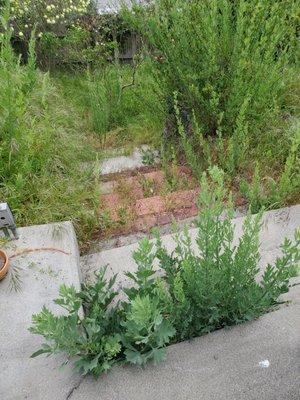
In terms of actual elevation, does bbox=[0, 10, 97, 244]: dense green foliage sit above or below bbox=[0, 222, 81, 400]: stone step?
above

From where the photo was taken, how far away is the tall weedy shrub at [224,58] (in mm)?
2756

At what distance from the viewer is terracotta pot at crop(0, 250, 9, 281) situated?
1.79 m

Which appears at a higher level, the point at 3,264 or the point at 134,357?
the point at 3,264

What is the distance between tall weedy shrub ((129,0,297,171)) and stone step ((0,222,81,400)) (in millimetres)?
1394

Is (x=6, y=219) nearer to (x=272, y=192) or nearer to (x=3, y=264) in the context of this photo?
(x=3, y=264)

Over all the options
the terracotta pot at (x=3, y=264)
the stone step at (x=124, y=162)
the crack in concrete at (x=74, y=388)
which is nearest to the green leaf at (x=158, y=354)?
the crack in concrete at (x=74, y=388)

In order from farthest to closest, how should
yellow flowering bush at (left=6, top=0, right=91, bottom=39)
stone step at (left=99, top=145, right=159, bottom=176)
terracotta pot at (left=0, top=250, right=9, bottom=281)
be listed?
yellow flowering bush at (left=6, top=0, right=91, bottom=39) → stone step at (left=99, top=145, right=159, bottom=176) → terracotta pot at (left=0, top=250, right=9, bottom=281)

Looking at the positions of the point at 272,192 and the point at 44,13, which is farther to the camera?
the point at 44,13

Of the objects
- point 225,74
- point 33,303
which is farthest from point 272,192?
point 33,303

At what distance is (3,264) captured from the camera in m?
1.87

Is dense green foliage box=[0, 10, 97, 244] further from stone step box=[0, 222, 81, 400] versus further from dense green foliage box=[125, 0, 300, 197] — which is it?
dense green foliage box=[125, 0, 300, 197]

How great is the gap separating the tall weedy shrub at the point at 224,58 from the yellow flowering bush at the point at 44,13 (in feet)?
9.11

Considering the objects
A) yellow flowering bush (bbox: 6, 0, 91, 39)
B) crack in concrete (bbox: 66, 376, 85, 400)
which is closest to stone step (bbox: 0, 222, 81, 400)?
crack in concrete (bbox: 66, 376, 85, 400)

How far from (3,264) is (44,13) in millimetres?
4853
